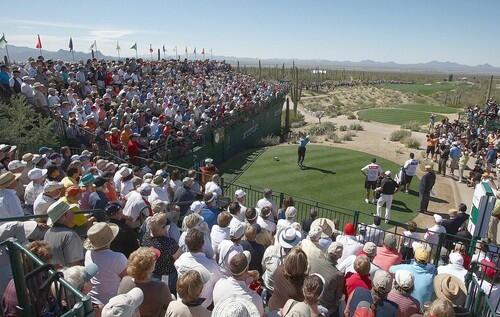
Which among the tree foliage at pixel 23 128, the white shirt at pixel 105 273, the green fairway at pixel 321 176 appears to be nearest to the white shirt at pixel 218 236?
the white shirt at pixel 105 273

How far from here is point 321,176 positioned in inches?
728

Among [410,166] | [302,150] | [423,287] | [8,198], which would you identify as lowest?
[302,150]

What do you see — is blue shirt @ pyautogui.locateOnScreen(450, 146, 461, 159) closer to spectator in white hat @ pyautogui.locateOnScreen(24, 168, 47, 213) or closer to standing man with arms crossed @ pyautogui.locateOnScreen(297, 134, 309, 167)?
standing man with arms crossed @ pyautogui.locateOnScreen(297, 134, 309, 167)

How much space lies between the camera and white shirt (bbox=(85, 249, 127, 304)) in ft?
14.8

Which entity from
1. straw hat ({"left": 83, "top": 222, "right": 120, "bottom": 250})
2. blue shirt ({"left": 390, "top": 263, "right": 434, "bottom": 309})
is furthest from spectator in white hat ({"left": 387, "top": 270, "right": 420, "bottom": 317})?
straw hat ({"left": 83, "top": 222, "right": 120, "bottom": 250})

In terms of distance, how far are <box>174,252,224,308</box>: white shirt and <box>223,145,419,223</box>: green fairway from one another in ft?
30.6

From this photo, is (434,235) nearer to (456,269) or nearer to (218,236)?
(456,269)

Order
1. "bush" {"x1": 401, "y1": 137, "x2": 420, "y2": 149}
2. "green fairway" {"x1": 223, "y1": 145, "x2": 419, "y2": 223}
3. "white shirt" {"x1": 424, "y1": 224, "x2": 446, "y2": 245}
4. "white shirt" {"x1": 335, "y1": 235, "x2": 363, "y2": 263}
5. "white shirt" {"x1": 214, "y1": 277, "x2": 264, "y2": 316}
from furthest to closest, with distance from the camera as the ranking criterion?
"bush" {"x1": 401, "y1": 137, "x2": 420, "y2": 149} → "green fairway" {"x1": 223, "y1": 145, "x2": 419, "y2": 223} → "white shirt" {"x1": 424, "y1": 224, "x2": 446, "y2": 245} → "white shirt" {"x1": 335, "y1": 235, "x2": 363, "y2": 263} → "white shirt" {"x1": 214, "y1": 277, "x2": 264, "y2": 316}

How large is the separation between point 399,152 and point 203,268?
21.4 m

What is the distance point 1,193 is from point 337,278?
5.40m

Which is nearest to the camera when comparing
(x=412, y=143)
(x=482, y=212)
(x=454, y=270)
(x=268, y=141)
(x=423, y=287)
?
(x=423, y=287)

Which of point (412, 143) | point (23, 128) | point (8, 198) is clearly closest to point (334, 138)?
point (412, 143)

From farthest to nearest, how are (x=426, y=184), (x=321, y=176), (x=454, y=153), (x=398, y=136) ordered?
(x=398, y=136)
(x=454, y=153)
(x=321, y=176)
(x=426, y=184)

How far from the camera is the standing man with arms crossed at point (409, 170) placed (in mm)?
15719
